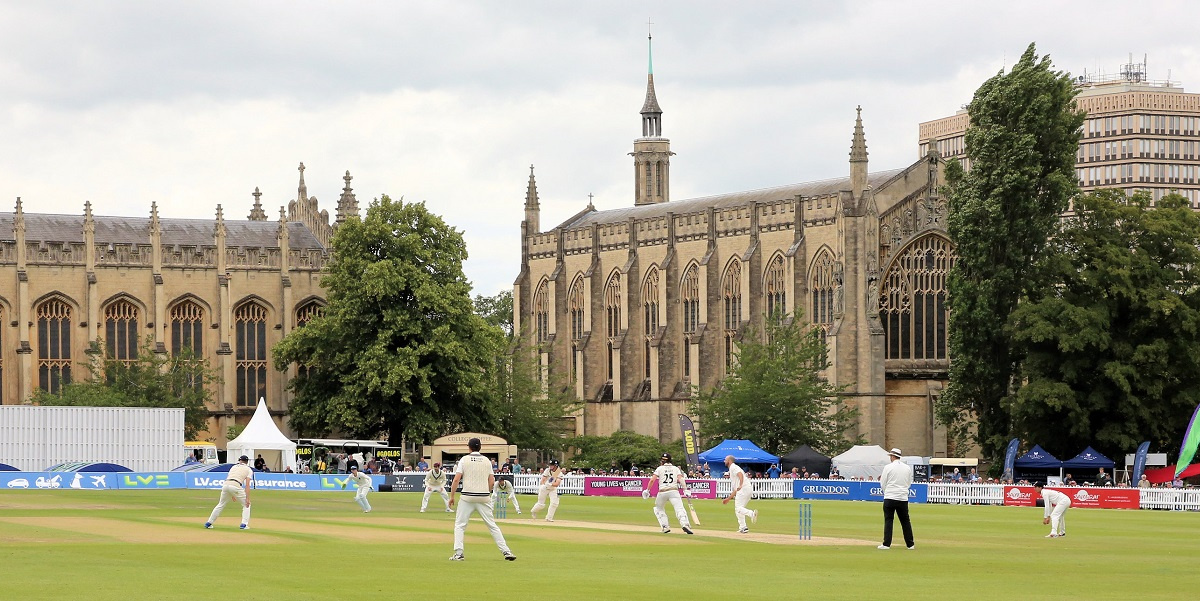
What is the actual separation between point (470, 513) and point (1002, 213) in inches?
1746

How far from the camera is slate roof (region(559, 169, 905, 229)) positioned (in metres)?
87.8

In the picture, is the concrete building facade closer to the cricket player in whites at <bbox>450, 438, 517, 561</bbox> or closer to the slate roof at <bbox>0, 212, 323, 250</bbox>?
the slate roof at <bbox>0, 212, 323, 250</bbox>

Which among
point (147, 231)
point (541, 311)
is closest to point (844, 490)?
point (147, 231)

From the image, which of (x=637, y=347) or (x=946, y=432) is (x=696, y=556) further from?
(x=637, y=347)

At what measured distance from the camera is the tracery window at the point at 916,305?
83.4 m

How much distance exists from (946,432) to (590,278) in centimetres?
2424

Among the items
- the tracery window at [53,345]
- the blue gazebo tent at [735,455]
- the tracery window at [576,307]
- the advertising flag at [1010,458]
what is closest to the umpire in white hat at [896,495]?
the advertising flag at [1010,458]

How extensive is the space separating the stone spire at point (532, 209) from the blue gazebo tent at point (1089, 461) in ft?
152

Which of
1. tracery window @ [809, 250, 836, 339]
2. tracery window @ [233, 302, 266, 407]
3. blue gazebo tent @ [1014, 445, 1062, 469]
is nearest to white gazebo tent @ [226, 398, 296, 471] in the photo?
tracery window @ [233, 302, 266, 407]

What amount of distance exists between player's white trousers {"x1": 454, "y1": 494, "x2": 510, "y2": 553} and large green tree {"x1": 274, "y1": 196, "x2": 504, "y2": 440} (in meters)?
48.9

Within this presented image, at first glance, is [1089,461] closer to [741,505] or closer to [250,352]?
[741,505]

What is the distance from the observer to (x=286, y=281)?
301 ft

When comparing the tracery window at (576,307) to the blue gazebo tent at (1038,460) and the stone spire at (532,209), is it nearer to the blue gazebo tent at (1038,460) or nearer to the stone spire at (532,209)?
the stone spire at (532,209)

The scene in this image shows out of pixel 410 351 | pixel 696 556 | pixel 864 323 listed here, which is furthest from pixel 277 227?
pixel 696 556
